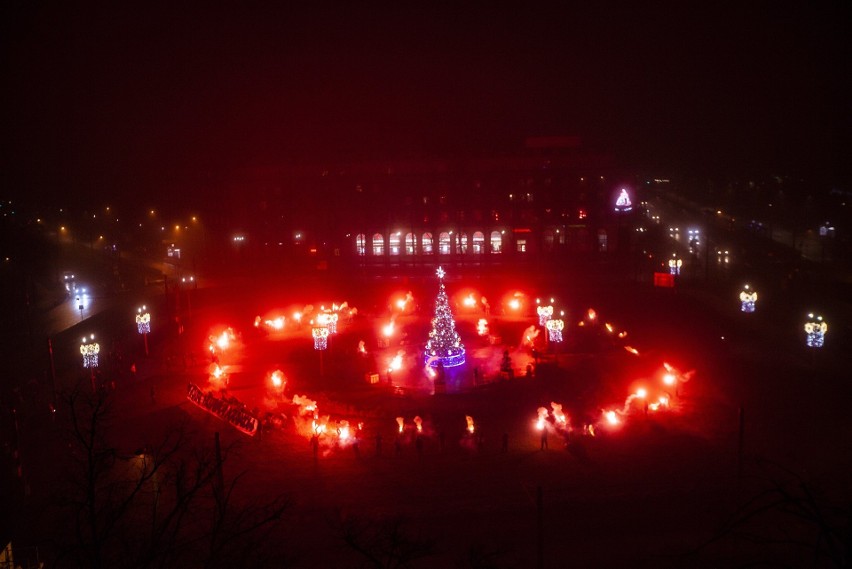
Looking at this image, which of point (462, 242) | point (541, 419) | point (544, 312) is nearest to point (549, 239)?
point (462, 242)

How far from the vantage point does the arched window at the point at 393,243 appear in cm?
6150

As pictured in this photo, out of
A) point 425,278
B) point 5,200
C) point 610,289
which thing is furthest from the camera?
point 5,200

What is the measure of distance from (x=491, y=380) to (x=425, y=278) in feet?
67.3

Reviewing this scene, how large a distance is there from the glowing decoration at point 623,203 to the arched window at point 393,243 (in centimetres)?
2071

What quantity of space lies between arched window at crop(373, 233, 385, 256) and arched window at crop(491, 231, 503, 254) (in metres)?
10.6

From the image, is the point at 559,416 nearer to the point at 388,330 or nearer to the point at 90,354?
the point at 388,330

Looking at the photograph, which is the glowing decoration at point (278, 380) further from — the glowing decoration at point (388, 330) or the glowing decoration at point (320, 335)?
the glowing decoration at point (388, 330)

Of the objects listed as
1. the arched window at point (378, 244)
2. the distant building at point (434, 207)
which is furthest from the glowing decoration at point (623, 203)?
the arched window at point (378, 244)

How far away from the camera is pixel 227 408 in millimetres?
22672

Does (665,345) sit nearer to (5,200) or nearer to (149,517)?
(149,517)

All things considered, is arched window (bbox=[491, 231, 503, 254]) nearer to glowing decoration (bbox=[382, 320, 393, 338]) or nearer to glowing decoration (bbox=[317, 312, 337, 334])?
glowing decoration (bbox=[382, 320, 393, 338])

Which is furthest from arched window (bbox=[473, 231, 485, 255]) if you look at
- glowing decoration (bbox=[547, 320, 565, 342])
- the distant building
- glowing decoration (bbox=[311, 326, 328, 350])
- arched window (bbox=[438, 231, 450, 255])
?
glowing decoration (bbox=[311, 326, 328, 350])

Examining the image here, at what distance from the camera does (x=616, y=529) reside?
15172mm

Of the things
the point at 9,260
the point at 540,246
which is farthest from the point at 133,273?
the point at 540,246
